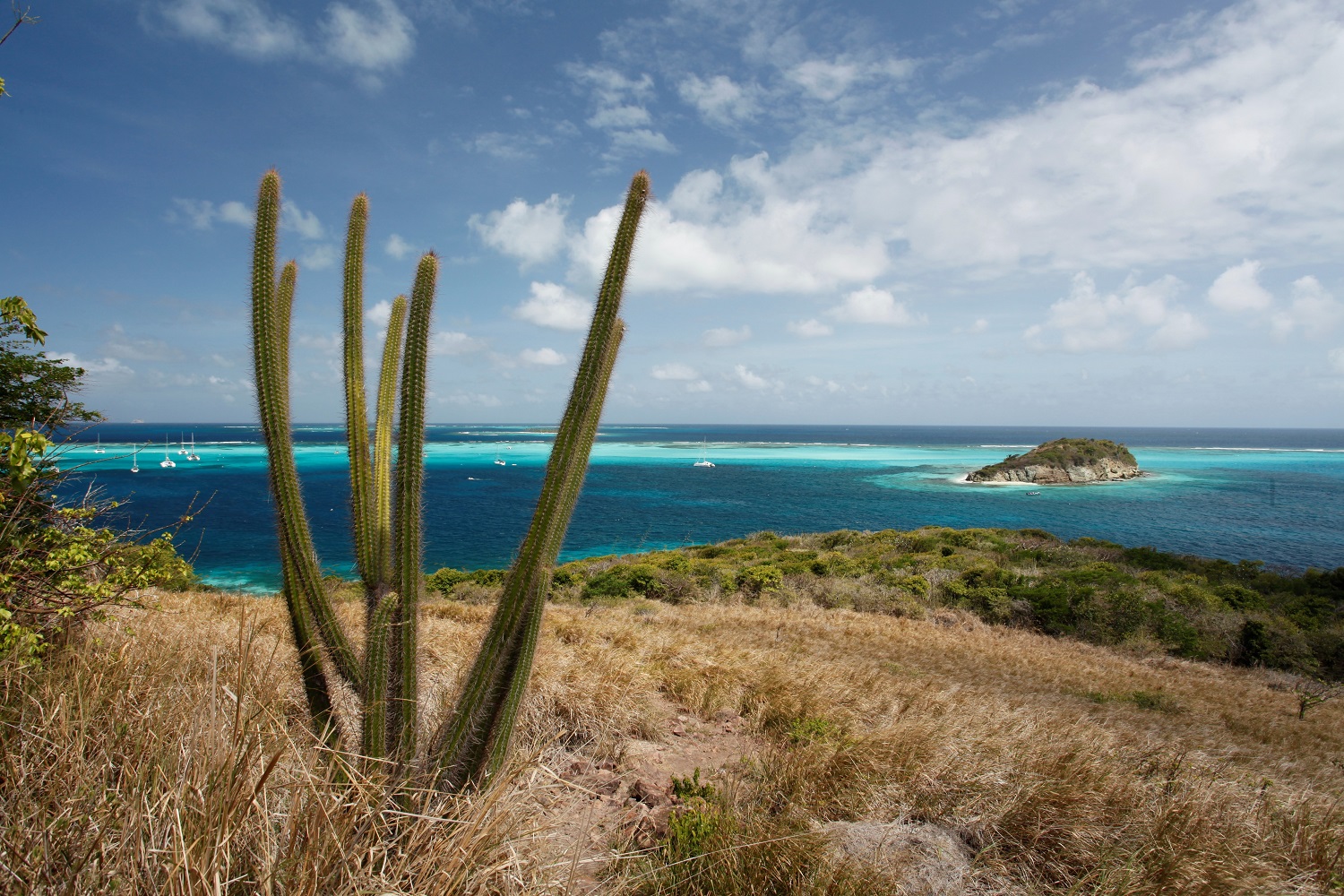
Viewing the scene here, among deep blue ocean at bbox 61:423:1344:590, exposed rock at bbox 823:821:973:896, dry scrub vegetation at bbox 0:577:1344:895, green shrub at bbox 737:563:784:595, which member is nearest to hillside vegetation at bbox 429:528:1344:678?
green shrub at bbox 737:563:784:595

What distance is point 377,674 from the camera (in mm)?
3248

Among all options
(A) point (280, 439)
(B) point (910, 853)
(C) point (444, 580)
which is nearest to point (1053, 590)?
(B) point (910, 853)

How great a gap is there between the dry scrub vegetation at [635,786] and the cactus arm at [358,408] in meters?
0.60

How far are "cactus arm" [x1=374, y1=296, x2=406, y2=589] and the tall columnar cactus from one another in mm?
12

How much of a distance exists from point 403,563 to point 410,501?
0.34 m

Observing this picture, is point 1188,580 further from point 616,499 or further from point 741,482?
point 741,482

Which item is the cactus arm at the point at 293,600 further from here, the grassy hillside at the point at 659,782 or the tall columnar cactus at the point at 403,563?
the grassy hillside at the point at 659,782

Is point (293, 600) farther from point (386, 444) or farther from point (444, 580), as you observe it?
point (444, 580)

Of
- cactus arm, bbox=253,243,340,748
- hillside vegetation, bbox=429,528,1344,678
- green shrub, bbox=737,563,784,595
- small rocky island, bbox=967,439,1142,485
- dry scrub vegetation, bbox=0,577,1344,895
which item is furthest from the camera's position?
small rocky island, bbox=967,439,1142,485

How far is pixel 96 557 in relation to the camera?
4.12 meters

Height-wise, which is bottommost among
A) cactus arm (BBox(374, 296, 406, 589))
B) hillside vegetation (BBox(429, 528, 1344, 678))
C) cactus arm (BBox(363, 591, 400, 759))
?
hillside vegetation (BBox(429, 528, 1344, 678))

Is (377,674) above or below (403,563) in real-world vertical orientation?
below

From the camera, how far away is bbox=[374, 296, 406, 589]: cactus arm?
3.41m

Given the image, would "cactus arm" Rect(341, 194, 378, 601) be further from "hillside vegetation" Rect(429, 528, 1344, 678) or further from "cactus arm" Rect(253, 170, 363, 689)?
"hillside vegetation" Rect(429, 528, 1344, 678)
